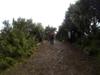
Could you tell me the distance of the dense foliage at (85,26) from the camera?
17969 millimetres

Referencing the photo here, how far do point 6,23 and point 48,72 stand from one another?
430 inches

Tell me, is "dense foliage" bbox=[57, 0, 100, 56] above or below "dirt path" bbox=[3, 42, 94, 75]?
above

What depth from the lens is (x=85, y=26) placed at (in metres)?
24.8

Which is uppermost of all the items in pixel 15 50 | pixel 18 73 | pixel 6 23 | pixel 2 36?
pixel 6 23

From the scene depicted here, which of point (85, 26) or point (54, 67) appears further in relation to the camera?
point (85, 26)

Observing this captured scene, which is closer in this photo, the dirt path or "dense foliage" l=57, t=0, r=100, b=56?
the dirt path

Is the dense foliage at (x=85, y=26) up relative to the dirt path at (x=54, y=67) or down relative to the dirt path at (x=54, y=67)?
up

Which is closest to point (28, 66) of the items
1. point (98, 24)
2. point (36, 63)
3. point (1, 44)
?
point (36, 63)

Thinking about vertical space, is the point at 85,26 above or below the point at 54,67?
above

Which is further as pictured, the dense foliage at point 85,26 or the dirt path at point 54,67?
the dense foliage at point 85,26

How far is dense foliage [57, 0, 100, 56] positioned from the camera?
18.0 m

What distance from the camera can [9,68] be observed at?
14.1 meters

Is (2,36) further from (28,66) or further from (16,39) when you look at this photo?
(28,66)

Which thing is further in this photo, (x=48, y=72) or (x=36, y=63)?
(x=36, y=63)
